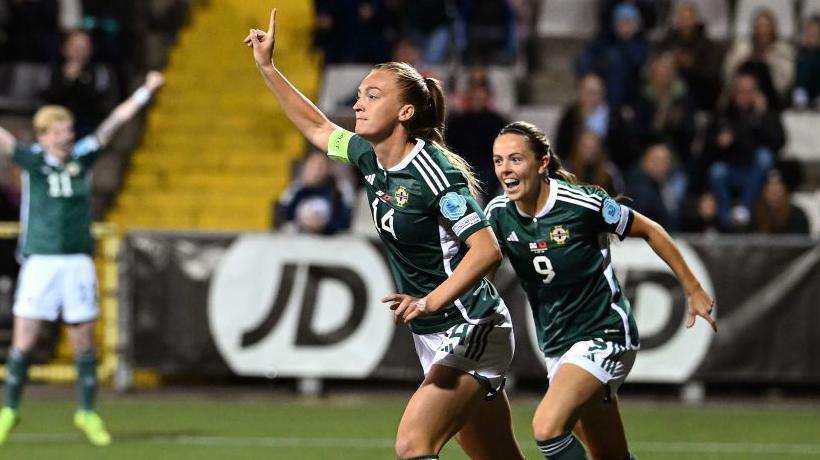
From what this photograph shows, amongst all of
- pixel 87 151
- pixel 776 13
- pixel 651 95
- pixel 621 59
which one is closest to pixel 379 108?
pixel 87 151

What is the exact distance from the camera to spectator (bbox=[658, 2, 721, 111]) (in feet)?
49.6

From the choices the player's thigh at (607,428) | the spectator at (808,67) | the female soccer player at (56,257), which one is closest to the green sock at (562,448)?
the player's thigh at (607,428)

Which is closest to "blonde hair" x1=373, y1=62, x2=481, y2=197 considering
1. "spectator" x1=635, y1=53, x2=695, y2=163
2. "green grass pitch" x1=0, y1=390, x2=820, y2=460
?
"green grass pitch" x1=0, y1=390, x2=820, y2=460

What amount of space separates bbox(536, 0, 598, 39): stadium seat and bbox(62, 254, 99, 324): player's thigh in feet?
28.4

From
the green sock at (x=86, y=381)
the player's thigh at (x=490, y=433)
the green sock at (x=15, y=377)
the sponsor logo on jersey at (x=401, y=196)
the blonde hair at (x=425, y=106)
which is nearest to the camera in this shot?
the sponsor logo on jersey at (x=401, y=196)

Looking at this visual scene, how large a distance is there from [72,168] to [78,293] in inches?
33.5

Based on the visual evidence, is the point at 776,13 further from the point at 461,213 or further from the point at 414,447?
the point at 414,447

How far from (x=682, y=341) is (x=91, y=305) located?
4856 mm

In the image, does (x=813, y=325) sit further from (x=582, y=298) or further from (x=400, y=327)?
(x=582, y=298)

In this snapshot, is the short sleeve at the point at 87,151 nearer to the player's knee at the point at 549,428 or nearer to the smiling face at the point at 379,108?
the smiling face at the point at 379,108

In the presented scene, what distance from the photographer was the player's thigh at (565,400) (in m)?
6.31

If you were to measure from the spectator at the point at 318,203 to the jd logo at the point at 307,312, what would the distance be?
209mm

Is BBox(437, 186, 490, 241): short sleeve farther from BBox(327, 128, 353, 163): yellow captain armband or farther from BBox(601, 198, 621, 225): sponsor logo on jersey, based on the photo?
BBox(601, 198, 621, 225): sponsor logo on jersey

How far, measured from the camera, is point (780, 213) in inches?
504
